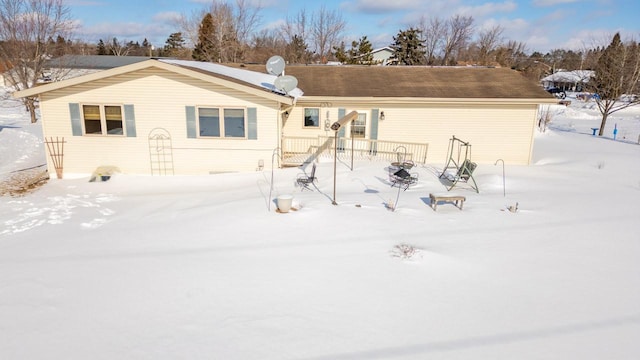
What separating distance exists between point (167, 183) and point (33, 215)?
3868mm

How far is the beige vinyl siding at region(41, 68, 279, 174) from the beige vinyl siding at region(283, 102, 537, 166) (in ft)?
11.4

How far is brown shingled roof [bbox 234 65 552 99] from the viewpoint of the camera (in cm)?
1611

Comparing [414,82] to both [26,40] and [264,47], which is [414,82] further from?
[264,47]

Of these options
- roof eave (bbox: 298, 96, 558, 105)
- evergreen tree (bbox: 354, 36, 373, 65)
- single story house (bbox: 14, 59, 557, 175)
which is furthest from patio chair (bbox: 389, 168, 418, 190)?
evergreen tree (bbox: 354, 36, 373, 65)

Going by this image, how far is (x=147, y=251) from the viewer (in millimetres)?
7367

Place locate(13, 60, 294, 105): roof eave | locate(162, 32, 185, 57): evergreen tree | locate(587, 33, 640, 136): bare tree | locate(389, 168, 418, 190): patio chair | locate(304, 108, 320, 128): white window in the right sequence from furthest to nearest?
locate(162, 32, 185, 57): evergreen tree, locate(587, 33, 640, 136): bare tree, locate(304, 108, 320, 128): white window, locate(13, 60, 294, 105): roof eave, locate(389, 168, 418, 190): patio chair

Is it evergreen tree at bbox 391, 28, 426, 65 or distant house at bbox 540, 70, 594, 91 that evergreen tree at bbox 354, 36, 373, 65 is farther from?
distant house at bbox 540, 70, 594, 91

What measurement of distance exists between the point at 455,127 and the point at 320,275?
40.0 ft

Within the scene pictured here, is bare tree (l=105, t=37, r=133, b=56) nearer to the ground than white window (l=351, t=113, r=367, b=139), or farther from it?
farther from it

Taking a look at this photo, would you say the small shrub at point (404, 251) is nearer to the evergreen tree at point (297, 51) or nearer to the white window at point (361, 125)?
the white window at point (361, 125)

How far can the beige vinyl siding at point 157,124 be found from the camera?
12.8 metres

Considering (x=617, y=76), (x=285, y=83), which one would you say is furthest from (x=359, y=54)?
(x=285, y=83)

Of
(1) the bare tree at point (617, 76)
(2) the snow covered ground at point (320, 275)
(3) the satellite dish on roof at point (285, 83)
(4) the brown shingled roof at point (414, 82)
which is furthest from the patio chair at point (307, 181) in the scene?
(1) the bare tree at point (617, 76)

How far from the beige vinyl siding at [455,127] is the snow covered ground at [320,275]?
5029 mm
